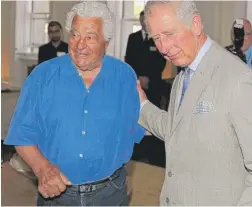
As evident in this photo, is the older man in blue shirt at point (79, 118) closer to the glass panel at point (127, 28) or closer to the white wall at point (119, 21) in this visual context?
the white wall at point (119, 21)

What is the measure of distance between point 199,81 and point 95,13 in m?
0.53

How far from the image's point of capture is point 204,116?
1544 millimetres

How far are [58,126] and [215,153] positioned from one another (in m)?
0.66

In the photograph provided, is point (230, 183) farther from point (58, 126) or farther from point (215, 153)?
point (58, 126)

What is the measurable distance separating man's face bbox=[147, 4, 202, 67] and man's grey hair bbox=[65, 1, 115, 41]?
0.37m

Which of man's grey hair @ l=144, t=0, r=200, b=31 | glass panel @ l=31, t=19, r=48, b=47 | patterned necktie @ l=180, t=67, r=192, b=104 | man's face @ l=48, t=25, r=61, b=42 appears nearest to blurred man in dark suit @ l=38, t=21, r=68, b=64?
man's face @ l=48, t=25, r=61, b=42

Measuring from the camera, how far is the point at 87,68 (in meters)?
1.97

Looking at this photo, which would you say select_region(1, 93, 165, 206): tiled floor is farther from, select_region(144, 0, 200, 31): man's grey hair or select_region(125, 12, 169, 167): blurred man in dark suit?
select_region(144, 0, 200, 31): man's grey hair

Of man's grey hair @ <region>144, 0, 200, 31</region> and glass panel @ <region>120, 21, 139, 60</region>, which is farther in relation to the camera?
glass panel @ <region>120, 21, 139, 60</region>

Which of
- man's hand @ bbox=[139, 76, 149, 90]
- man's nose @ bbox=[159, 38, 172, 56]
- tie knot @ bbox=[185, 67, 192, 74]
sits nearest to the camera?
man's nose @ bbox=[159, 38, 172, 56]

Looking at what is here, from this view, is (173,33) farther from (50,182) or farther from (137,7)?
(137,7)

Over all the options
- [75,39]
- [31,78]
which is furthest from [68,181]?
[75,39]

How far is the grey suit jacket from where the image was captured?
147 centimetres

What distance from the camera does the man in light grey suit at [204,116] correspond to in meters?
1.48
